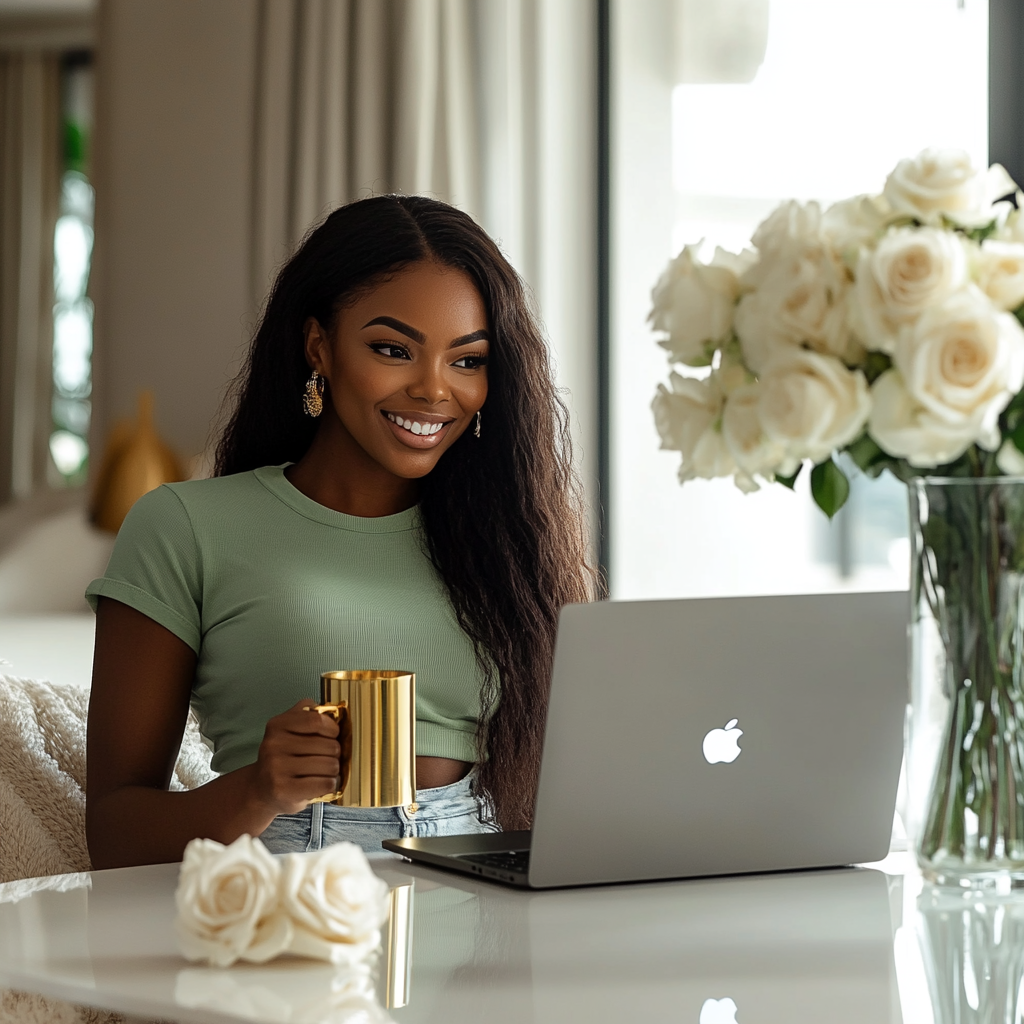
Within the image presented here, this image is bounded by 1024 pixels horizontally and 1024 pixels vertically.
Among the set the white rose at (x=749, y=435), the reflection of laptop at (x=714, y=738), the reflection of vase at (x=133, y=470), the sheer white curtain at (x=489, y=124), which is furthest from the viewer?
the reflection of vase at (x=133, y=470)

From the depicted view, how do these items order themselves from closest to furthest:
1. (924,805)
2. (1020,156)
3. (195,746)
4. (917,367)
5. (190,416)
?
(917,367)
(924,805)
(195,746)
(1020,156)
(190,416)

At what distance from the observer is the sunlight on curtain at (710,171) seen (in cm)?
314

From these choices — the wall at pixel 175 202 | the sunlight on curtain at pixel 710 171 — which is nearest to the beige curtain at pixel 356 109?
the wall at pixel 175 202

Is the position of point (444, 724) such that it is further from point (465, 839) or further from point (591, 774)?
point (591, 774)

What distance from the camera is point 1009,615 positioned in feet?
3.05

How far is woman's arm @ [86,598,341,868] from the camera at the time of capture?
4.18 feet

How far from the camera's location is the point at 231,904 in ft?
2.77

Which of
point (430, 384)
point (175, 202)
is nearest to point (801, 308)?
point (430, 384)

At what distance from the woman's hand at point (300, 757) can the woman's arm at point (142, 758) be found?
0.32 ft

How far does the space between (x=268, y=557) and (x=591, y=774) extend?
0.56 metres

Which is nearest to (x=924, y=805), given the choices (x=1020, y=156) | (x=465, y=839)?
(x=465, y=839)

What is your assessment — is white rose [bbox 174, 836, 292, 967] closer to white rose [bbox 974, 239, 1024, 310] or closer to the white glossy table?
the white glossy table

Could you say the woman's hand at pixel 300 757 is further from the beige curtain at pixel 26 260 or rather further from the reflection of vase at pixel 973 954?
the beige curtain at pixel 26 260

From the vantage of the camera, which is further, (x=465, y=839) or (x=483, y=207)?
(x=483, y=207)
